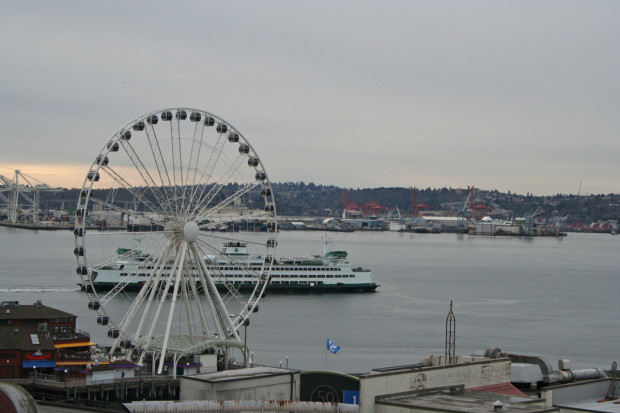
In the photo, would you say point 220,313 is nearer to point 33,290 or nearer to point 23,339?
point 23,339

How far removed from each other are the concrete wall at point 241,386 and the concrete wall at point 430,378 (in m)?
3.06

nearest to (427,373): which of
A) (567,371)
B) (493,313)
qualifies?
(567,371)

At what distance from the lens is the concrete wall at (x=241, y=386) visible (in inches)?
691

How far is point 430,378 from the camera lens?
16547 millimetres

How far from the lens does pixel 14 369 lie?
25.6 metres

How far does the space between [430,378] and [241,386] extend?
3713 mm

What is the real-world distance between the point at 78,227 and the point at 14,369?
4.29 m

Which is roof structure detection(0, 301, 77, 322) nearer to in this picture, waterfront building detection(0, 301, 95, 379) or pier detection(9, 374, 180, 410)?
waterfront building detection(0, 301, 95, 379)

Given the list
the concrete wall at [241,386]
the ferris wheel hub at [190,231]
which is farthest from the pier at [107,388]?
the concrete wall at [241,386]

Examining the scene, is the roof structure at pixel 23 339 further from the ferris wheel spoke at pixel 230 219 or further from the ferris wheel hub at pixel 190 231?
the ferris wheel spoke at pixel 230 219

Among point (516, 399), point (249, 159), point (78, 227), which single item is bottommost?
point (516, 399)

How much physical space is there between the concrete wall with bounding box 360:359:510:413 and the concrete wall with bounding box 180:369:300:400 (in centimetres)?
306

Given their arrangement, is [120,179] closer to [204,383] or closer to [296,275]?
[204,383]

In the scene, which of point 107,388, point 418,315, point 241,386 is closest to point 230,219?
point 107,388
